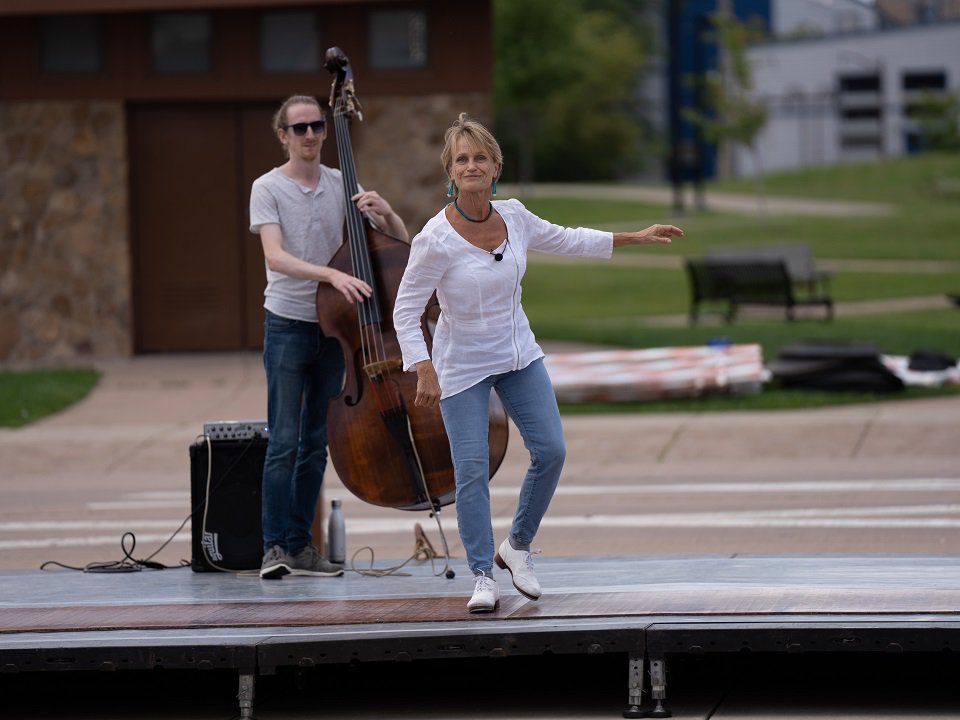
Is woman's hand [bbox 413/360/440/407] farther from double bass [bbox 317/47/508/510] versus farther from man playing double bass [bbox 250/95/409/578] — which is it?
man playing double bass [bbox 250/95/409/578]

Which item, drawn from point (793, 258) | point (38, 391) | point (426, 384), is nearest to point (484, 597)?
point (426, 384)

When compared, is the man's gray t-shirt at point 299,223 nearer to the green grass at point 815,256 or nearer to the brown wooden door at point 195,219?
the green grass at point 815,256

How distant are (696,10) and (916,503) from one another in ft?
225

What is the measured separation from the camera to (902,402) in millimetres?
14188

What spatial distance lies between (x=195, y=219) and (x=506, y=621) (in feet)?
39.0

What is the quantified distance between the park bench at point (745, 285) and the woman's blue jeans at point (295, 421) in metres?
14.0

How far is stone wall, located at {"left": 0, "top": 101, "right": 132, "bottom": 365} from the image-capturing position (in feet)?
55.4

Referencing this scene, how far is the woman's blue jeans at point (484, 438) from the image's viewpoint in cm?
620

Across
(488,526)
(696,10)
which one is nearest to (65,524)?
(488,526)

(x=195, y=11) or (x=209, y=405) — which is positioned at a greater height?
(x=195, y=11)

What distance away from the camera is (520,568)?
20.7 ft

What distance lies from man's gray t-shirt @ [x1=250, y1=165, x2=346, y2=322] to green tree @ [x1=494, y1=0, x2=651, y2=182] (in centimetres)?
4637

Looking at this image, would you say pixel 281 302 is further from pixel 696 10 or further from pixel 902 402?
pixel 696 10

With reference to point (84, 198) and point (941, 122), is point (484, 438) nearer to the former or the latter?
point (84, 198)
